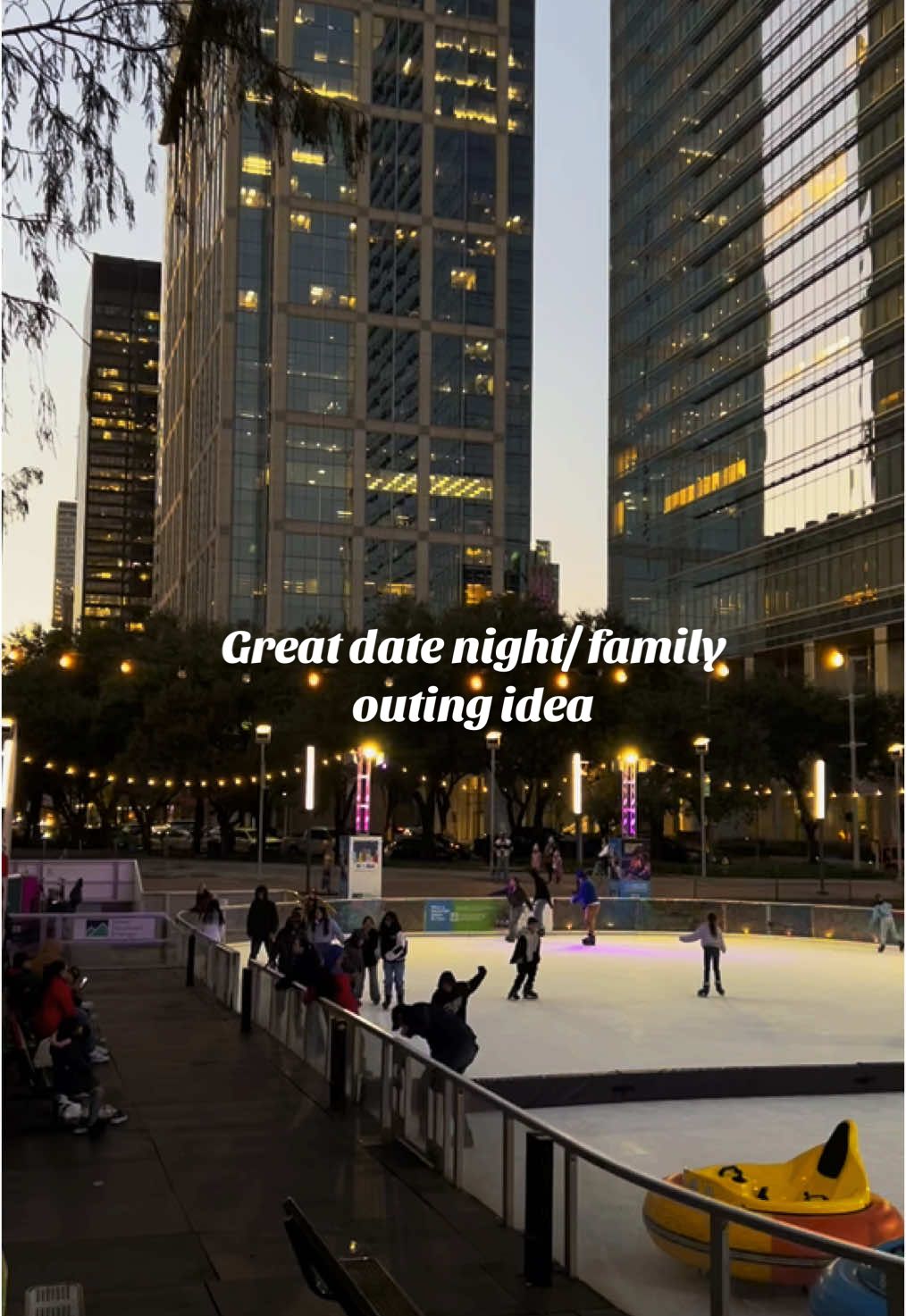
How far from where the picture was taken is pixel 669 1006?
2200 cm

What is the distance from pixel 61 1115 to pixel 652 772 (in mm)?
55791

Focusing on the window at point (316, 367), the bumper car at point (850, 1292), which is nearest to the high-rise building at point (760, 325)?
the window at point (316, 367)

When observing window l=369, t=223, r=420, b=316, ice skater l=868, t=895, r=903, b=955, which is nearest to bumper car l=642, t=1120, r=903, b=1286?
ice skater l=868, t=895, r=903, b=955

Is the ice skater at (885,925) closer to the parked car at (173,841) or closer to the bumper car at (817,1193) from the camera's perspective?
the bumper car at (817,1193)

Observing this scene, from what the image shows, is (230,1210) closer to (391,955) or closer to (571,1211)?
(571,1211)

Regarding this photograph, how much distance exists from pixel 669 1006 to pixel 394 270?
98281 mm

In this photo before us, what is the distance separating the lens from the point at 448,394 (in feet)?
371

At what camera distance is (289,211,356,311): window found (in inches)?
4267

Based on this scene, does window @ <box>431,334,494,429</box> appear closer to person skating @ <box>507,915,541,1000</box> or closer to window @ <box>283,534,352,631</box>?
window @ <box>283,534,352,631</box>

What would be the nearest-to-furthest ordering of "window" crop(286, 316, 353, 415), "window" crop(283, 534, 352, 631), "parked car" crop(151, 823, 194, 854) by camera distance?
"parked car" crop(151, 823, 194, 854)
"window" crop(283, 534, 352, 631)
"window" crop(286, 316, 353, 415)

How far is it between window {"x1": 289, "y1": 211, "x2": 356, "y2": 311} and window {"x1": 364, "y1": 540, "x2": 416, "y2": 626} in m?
20.5

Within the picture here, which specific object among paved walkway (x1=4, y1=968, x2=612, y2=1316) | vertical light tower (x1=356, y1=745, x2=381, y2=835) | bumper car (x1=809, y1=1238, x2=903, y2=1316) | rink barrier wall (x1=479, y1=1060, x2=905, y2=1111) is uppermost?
vertical light tower (x1=356, y1=745, x2=381, y2=835)

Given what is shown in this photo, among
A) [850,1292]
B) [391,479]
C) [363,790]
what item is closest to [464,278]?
[391,479]

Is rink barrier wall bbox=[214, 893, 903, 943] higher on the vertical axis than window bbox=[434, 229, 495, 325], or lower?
lower
